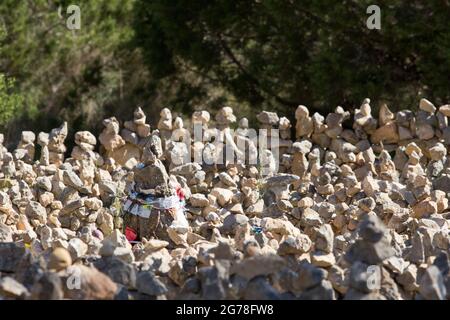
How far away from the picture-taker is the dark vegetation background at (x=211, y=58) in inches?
400

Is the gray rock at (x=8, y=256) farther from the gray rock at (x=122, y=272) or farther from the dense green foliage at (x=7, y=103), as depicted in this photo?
the dense green foliage at (x=7, y=103)

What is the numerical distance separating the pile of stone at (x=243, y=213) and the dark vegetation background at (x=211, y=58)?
668 mm

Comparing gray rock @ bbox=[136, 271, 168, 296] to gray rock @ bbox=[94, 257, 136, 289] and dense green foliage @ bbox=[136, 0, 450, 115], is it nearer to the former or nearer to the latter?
gray rock @ bbox=[94, 257, 136, 289]

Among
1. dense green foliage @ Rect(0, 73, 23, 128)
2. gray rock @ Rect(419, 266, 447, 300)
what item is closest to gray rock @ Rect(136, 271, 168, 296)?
gray rock @ Rect(419, 266, 447, 300)

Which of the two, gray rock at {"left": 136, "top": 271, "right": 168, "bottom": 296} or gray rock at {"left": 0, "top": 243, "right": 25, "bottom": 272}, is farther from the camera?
gray rock at {"left": 0, "top": 243, "right": 25, "bottom": 272}

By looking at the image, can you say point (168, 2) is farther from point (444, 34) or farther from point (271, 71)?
point (444, 34)

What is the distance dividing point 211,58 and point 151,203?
5.00 metres

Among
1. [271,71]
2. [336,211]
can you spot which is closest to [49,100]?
[271,71]

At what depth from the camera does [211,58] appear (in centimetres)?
1209

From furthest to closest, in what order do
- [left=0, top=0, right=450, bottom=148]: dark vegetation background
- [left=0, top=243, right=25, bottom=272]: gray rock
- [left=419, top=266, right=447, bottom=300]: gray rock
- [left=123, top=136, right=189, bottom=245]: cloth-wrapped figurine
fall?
1. [left=0, top=0, right=450, bottom=148]: dark vegetation background
2. [left=123, top=136, right=189, bottom=245]: cloth-wrapped figurine
3. [left=0, top=243, right=25, bottom=272]: gray rock
4. [left=419, top=266, right=447, bottom=300]: gray rock

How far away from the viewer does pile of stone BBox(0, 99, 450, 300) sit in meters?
4.92

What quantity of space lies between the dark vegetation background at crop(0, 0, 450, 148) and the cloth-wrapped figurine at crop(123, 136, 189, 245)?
3.27 m

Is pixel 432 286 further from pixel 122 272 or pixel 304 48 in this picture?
pixel 304 48

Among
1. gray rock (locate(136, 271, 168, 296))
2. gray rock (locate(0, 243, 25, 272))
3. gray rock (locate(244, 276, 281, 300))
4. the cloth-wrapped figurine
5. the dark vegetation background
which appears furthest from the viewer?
the dark vegetation background
